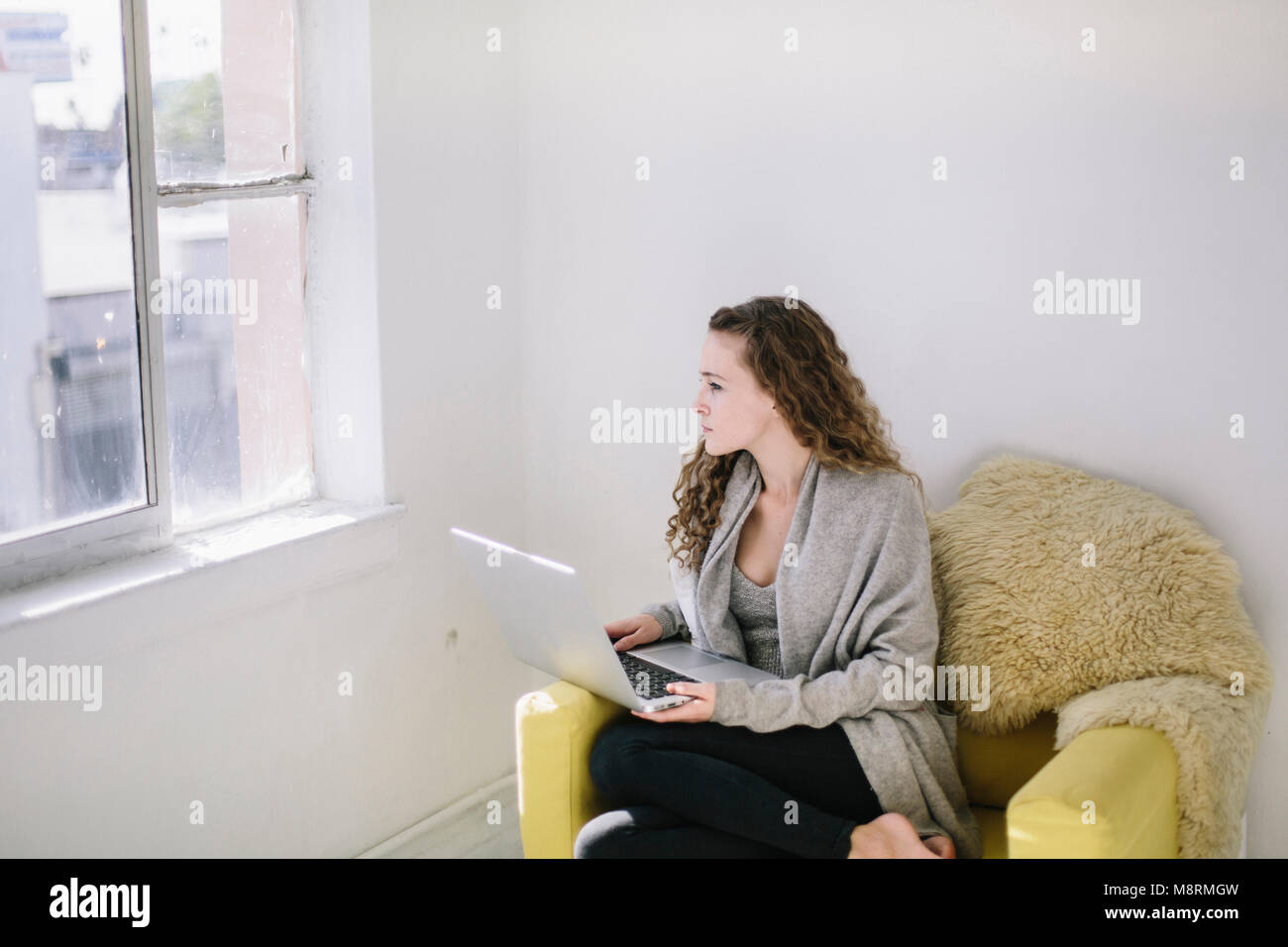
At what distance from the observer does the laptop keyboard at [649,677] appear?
6.15 feet

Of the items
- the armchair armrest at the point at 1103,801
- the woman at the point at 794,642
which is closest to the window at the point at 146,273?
the woman at the point at 794,642

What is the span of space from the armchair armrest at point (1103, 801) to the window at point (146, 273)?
145cm

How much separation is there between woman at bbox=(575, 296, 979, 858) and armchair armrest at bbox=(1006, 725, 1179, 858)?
203mm

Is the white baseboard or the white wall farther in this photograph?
the white baseboard

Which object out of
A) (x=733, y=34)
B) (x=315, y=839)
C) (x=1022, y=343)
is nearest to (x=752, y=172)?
(x=733, y=34)

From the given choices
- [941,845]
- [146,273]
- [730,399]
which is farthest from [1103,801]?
[146,273]

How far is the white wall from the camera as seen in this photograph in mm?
1948

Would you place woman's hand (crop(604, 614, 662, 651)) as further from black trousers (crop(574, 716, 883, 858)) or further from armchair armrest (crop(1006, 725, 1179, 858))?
armchair armrest (crop(1006, 725, 1179, 858))

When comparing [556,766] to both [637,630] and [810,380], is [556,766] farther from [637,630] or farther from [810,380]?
[810,380]

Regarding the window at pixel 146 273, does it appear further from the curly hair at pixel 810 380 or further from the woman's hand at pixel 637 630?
the curly hair at pixel 810 380

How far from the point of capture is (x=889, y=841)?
166cm

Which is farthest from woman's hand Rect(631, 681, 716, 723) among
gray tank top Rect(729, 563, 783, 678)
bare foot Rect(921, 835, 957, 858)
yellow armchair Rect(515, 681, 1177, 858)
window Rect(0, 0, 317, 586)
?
window Rect(0, 0, 317, 586)

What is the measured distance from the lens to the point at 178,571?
1.99 m

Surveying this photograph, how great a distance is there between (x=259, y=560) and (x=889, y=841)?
114 centimetres
